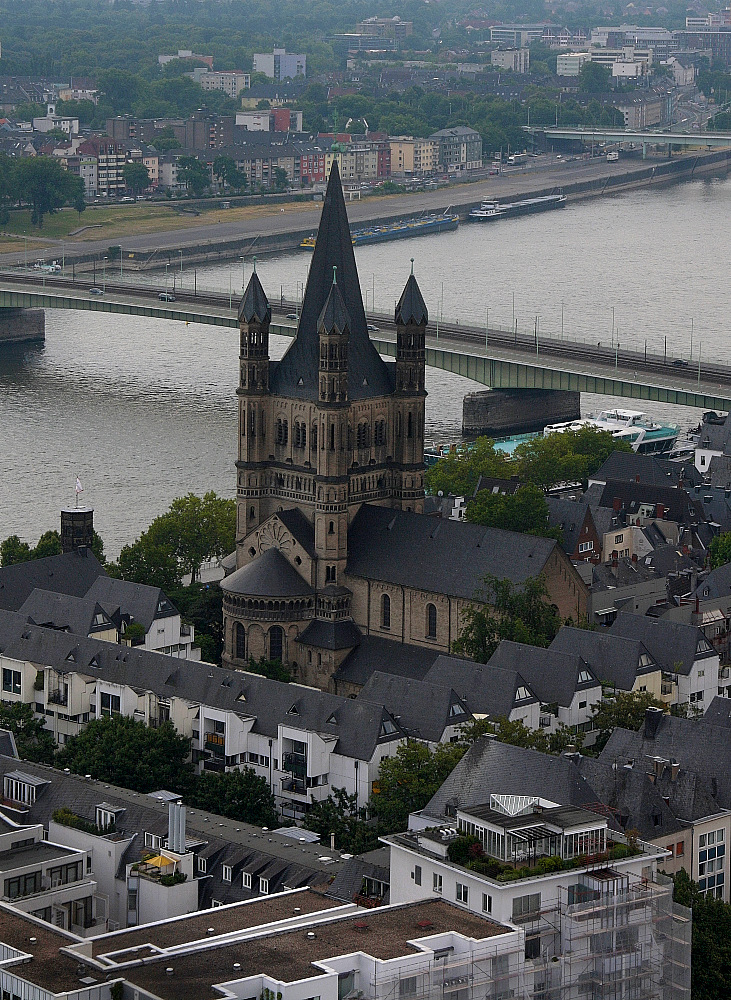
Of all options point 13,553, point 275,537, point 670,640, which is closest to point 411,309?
point 275,537

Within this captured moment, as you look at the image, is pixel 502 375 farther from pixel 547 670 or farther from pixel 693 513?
pixel 547 670

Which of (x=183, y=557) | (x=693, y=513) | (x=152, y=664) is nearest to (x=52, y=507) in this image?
(x=183, y=557)

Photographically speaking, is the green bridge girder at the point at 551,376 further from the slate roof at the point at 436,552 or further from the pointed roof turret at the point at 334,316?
the pointed roof turret at the point at 334,316

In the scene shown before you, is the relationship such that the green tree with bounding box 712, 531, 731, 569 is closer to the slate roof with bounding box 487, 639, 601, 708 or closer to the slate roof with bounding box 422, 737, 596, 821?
the slate roof with bounding box 487, 639, 601, 708

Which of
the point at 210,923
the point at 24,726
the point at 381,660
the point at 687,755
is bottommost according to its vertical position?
the point at 24,726

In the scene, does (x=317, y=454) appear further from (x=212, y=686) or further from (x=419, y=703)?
(x=419, y=703)
